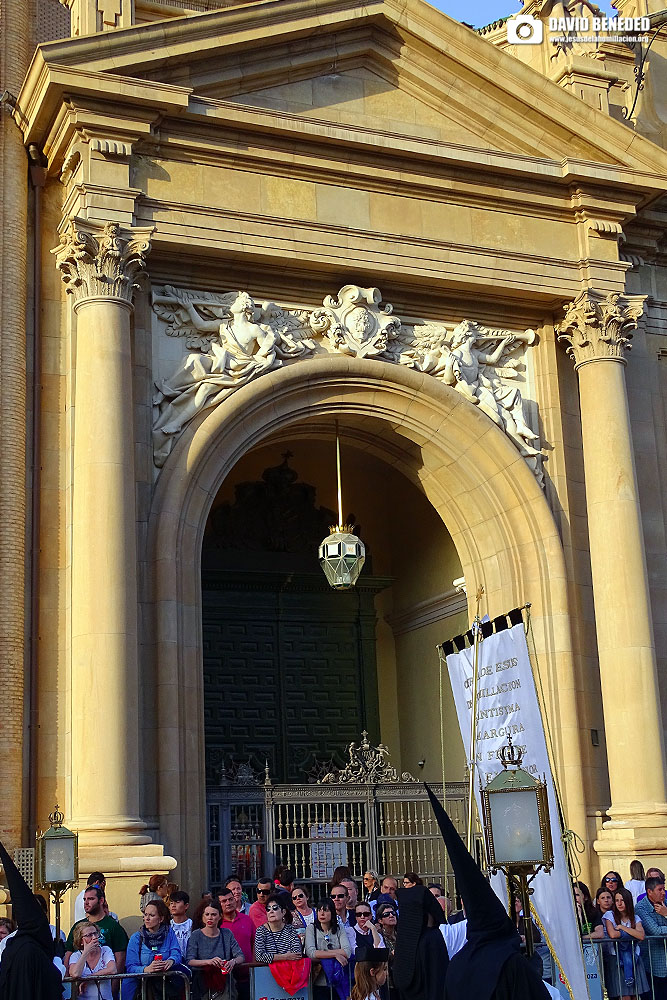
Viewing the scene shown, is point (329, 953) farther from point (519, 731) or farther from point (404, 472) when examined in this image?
point (404, 472)

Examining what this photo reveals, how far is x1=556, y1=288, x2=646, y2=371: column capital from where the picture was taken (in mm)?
16859

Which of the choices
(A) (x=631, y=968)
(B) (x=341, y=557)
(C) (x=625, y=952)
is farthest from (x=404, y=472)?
(A) (x=631, y=968)

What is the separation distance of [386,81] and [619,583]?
6.62m

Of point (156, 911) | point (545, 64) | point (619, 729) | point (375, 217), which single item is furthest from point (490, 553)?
point (156, 911)

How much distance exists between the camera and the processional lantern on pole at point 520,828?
7.75 m

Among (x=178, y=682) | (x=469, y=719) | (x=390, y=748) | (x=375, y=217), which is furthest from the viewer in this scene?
(x=390, y=748)

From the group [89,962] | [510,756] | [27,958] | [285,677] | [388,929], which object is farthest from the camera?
[285,677]

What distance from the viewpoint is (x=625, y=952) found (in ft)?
38.4

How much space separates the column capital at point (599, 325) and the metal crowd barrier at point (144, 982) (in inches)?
369

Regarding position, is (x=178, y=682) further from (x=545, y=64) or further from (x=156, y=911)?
(x=545, y=64)

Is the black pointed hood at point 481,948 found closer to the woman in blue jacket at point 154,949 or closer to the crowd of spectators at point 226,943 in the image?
the crowd of spectators at point 226,943

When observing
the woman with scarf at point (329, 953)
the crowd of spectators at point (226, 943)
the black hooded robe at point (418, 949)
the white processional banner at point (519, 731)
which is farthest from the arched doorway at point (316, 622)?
the black hooded robe at point (418, 949)

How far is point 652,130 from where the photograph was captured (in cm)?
1978

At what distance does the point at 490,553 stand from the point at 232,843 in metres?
4.73
